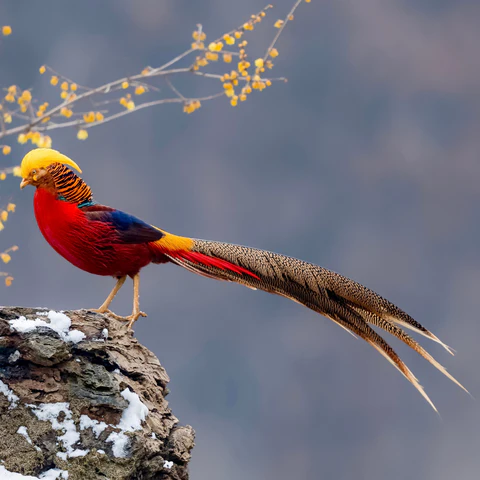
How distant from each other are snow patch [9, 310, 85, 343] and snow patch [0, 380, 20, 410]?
36 cm

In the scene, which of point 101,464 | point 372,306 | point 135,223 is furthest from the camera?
point 135,223

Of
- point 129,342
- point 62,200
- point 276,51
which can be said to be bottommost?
point 129,342

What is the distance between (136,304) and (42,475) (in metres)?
1.36

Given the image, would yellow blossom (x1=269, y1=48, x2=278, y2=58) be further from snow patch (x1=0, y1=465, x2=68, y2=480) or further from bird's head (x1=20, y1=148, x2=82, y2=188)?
snow patch (x1=0, y1=465, x2=68, y2=480)

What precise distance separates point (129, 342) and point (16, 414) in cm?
93

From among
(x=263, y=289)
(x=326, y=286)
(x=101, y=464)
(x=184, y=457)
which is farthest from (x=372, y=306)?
(x=101, y=464)

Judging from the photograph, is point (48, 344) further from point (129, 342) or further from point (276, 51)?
point (276, 51)

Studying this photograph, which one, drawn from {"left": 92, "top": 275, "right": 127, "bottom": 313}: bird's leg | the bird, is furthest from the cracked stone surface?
the bird

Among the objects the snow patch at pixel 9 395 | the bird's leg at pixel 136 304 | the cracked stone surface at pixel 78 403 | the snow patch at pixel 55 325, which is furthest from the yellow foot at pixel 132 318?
the snow patch at pixel 9 395

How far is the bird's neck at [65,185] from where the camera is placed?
5.02 metres

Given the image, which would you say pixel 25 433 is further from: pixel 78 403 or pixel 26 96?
pixel 26 96

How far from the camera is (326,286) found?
491 centimetres

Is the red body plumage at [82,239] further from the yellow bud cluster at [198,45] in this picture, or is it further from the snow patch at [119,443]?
the yellow bud cluster at [198,45]

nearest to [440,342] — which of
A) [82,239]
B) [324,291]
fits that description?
[324,291]
